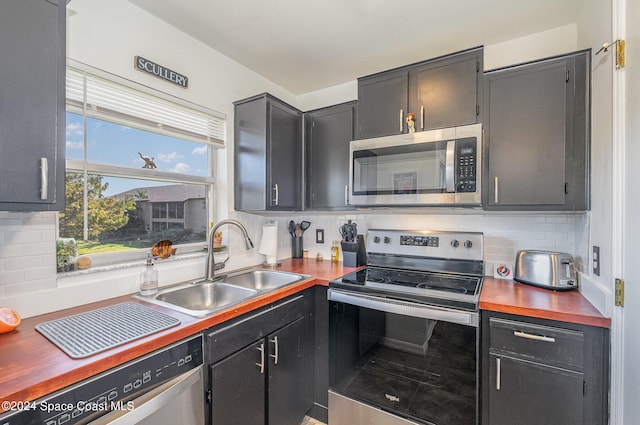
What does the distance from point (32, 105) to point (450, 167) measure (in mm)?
1931

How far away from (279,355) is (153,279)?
2.72 ft

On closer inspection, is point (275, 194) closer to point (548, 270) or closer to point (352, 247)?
point (352, 247)

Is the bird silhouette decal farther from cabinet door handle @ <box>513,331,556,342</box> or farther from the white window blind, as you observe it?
cabinet door handle @ <box>513,331,556,342</box>

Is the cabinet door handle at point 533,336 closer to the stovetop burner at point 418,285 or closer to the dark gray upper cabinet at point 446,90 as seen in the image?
the stovetop burner at point 418,285

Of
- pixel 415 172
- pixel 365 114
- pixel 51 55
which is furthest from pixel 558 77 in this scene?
pixel 51 55

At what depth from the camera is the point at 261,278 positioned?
2143 millimetres

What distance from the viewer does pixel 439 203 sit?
1758 mm

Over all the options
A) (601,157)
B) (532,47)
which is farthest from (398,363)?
(532,47)

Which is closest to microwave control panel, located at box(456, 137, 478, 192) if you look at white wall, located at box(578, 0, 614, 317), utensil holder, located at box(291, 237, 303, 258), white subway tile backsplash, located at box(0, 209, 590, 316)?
white subway tile backsplash, located at box(0, 209, 590, 316)

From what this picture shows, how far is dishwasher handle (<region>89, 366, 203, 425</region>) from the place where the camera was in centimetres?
93

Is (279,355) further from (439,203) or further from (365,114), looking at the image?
(365,114)

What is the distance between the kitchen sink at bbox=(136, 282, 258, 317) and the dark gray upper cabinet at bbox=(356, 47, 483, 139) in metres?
1.36

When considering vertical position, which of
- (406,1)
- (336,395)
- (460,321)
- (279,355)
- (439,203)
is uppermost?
(406,1)

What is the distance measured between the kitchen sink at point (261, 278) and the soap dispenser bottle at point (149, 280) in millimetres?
436
